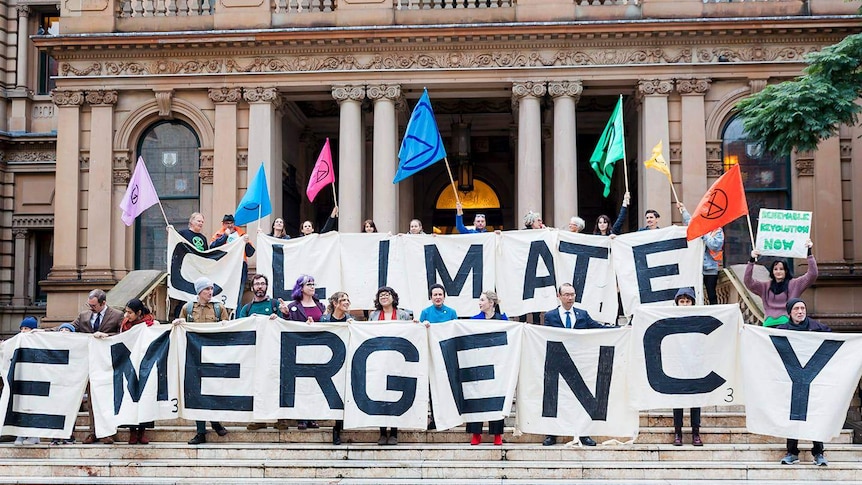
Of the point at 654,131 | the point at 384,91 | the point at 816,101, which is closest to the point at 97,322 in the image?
the point at 384,91

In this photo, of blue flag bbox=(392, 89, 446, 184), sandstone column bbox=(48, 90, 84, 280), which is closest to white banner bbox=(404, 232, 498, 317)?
blue flag bbox=(392, 89, 446, 184)

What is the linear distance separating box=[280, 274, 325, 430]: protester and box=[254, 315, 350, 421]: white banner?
0.50 m

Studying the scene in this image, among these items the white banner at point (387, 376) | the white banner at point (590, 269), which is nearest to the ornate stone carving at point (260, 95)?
the white banner at point (590, 269)

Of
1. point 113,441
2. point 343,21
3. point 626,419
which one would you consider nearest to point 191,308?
point 113,441

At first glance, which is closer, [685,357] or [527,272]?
[685,357]

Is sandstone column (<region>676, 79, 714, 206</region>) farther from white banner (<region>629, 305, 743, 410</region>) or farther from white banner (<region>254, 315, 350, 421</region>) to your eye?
white banner (<region>254, 315, 350, 421</region>)

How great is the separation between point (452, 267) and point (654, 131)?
7666 millimetres

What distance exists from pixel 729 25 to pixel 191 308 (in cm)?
1397

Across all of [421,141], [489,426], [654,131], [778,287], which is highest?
[654,131]

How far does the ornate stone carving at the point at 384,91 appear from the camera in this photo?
23.1 metres

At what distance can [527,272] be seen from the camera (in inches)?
664

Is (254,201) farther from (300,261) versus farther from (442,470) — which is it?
(442,470)

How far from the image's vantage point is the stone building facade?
22.4 m

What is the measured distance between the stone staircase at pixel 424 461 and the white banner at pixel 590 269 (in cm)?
333
